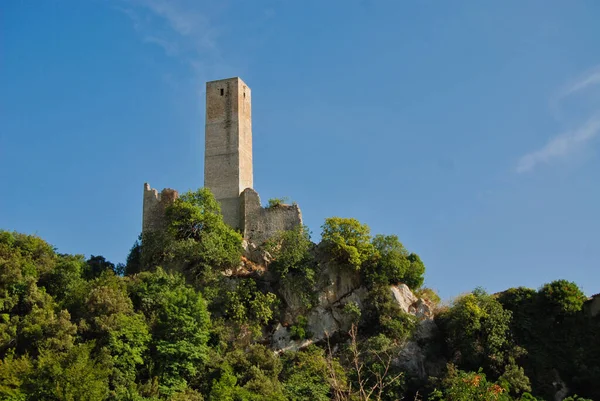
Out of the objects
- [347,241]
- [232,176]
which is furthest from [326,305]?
[232,176]

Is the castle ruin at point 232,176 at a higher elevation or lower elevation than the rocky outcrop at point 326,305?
higher

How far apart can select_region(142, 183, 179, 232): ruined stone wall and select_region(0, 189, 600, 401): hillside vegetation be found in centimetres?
104

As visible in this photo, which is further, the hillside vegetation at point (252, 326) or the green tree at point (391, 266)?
the green tree at point (391, 266)

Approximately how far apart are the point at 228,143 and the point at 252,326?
372 inches

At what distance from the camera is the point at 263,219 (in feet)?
124

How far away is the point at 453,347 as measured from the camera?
33625 mm

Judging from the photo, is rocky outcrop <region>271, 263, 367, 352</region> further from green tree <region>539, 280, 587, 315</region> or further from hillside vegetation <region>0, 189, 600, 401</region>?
green tree <region>539, 280, 587, 315</region>

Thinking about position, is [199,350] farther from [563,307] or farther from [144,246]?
[563,307]

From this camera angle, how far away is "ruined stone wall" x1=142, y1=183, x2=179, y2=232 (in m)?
38.0

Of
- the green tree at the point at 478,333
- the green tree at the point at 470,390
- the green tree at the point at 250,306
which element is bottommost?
the green tree at the point at 470,390

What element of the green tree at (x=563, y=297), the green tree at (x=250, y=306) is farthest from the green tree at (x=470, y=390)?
the green tree at (x=250, y=306)

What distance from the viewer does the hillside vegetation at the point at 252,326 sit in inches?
1190

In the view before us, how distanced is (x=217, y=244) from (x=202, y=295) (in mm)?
2266

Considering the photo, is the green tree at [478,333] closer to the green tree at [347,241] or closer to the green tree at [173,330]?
the green tree at [347,241]
